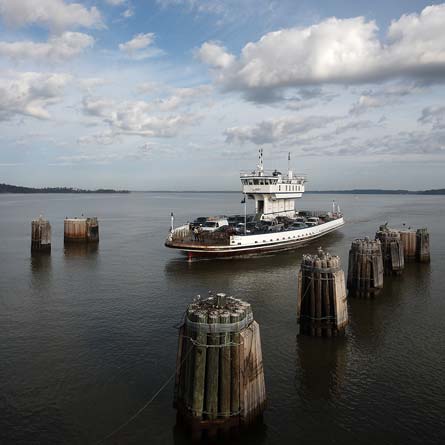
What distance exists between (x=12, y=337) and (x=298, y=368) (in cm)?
1401

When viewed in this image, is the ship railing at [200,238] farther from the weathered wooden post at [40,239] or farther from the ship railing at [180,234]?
the weathered wooden post at [40,239]

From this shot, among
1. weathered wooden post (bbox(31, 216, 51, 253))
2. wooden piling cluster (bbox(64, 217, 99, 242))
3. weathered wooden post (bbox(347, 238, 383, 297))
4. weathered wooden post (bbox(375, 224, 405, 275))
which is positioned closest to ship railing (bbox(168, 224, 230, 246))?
weathered wooden post (bbox(375, 224, 405, 275))

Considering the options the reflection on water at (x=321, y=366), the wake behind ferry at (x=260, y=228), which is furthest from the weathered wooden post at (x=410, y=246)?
the reflection on water at (x=321, y=366)

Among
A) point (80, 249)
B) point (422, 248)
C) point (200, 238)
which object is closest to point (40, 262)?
point (80, 249)

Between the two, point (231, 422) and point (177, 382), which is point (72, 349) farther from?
point (231, 422)

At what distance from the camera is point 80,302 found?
28.1 metres

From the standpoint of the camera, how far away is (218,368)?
1195cm

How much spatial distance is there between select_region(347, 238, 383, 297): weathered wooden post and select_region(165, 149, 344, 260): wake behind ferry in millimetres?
16459

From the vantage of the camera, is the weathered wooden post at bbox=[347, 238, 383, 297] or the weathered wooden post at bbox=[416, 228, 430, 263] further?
the weathered wooden post at bbox=[416, 228, 430, 263]

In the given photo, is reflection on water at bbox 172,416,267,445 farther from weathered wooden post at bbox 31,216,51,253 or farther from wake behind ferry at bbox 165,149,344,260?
weathered wooden post at bbox 31,216,51,253

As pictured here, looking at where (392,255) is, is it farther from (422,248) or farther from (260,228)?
(260,228)

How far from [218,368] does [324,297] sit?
10253 millimetres

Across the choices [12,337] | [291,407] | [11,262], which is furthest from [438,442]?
[11,262]

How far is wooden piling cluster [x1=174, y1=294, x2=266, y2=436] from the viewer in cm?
1195
